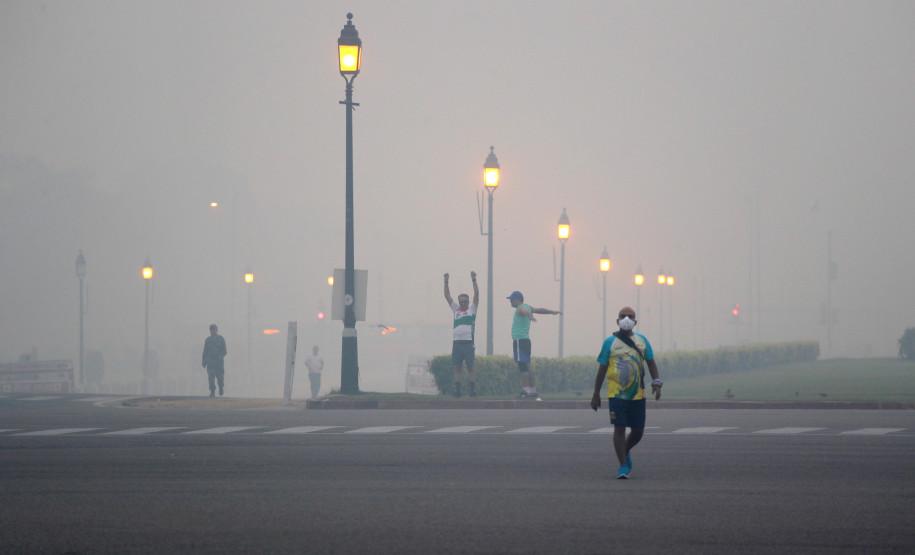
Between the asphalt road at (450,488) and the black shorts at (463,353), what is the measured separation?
6390 mm

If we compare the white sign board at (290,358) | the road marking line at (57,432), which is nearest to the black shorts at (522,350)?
the white sign board at (290,358)

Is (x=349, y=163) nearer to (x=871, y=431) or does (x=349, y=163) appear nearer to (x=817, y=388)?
(x=871, y=431)

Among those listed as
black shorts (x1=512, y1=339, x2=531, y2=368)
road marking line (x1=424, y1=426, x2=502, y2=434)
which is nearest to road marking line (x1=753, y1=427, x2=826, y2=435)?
road marking line (x1=424, y1=426, x2=502, y2=434)

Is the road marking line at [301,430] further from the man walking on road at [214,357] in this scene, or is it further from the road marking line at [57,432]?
the man walking on road at [214,357]

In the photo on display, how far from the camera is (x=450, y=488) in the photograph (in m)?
12.0

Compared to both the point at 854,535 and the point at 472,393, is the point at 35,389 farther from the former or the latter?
the point at 854,535

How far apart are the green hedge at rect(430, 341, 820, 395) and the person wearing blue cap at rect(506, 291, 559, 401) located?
2910 millimetres

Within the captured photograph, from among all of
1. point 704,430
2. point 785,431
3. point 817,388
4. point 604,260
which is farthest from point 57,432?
point 604,260

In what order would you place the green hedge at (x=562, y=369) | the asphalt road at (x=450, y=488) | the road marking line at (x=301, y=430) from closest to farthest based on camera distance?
the asphalt road at (x=450, y=488), the road marking line at (x=301, y=430), the green hedge at (x=562, y=369)

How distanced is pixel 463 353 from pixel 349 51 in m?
6.09

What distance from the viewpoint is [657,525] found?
9.80m

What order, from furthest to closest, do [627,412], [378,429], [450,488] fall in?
[378,429], [627,412], [450,488]

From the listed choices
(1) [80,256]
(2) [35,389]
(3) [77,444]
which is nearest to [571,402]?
(3) [77,444]

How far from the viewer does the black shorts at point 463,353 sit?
26359 millimetres
